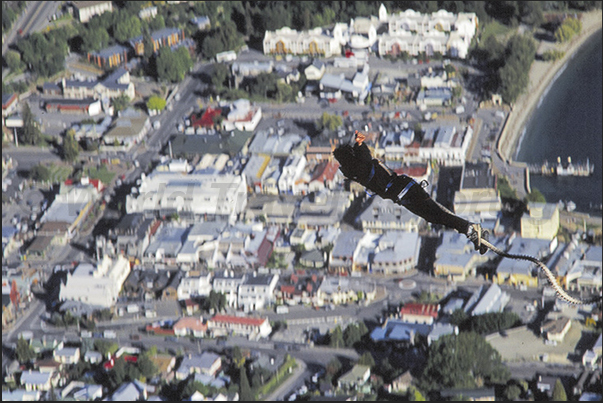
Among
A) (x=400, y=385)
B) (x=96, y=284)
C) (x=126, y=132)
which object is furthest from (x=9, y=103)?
(x=400, y=385)

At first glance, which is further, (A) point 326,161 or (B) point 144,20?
(B) point 144,20

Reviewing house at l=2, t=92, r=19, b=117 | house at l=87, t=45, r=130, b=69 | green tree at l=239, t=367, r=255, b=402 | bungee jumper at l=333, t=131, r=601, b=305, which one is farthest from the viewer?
house at l=87, t=45, r=130, b=69

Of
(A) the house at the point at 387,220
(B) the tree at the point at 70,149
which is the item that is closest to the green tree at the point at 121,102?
(B) the tree at the point at 70,149

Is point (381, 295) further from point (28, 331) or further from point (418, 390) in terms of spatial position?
point (28, 331)

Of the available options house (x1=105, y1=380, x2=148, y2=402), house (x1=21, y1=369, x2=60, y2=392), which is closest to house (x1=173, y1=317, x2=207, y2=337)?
house (x1=105, y1=380, x2=148, y2=402)

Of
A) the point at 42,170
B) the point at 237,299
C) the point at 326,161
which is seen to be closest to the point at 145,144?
the point at 42,170

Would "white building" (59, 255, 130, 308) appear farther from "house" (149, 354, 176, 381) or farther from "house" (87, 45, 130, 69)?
"house" (87, 45, 130, 69)
